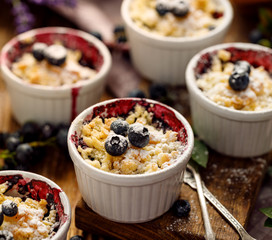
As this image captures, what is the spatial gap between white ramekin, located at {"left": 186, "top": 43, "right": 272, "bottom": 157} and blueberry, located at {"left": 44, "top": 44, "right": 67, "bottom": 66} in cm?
66

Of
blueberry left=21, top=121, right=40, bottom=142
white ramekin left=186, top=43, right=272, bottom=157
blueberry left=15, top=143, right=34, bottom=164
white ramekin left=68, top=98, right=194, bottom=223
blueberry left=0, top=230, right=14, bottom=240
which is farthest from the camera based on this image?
blueberry left=21, top=121, right=40, bottom=142

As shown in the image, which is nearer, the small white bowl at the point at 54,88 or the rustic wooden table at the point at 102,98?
the rustic wooden table at the point at 102,98

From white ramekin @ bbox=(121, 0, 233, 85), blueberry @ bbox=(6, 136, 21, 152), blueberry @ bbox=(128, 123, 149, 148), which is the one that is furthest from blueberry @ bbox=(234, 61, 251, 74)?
blueberry @ bbox=(6, 136, 21, 152)

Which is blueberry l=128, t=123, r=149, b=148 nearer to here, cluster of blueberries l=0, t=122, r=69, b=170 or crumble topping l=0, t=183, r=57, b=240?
crumble topping l=0, t=183, r=57, b=240

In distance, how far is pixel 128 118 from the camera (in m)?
2.14

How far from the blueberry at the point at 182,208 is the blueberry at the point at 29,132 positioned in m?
0.85

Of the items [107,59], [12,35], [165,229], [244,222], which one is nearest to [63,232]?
[165,229]

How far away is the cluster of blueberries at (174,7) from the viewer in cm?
269

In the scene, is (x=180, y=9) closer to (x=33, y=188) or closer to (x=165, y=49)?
(x=165, y=49)

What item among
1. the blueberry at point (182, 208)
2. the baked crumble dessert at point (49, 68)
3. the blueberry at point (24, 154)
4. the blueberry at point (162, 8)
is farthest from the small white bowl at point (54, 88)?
the blueberry at point (182, 208)

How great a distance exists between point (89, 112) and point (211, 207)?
664 mm

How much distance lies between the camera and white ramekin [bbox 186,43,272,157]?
2.22 metres

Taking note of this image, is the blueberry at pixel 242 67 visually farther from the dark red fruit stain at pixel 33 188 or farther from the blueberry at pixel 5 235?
the blueberry at pixel 5 235

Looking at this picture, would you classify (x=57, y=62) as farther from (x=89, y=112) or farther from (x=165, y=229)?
(x=165, y=229)
